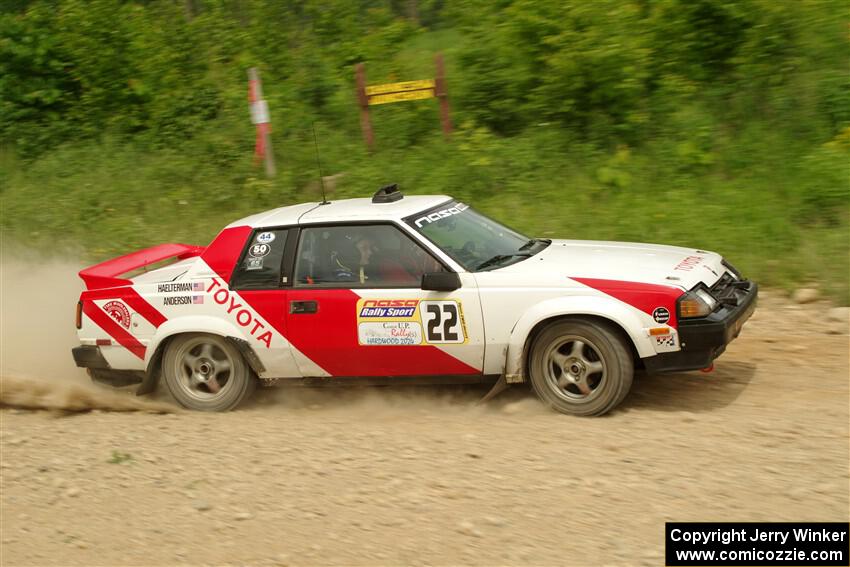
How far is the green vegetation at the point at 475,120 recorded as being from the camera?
1032 centimetres

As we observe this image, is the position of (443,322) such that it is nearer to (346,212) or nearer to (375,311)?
(375,311)

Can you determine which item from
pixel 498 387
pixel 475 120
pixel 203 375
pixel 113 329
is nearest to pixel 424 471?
pixel 498 387

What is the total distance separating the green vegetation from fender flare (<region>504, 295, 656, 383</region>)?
3102 mm

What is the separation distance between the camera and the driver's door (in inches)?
249

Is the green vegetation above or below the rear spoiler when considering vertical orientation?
above

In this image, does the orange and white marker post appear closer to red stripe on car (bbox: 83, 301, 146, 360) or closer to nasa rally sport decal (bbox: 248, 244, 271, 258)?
red stripe on car (bbox: 83, 301, 146, 360)

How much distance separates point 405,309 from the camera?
636 cm

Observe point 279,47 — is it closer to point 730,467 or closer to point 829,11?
point 829,11

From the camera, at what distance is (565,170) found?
1170cm

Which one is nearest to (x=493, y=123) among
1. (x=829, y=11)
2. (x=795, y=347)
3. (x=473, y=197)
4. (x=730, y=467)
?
(x=473, y=197)

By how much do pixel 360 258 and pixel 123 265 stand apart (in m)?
2.28

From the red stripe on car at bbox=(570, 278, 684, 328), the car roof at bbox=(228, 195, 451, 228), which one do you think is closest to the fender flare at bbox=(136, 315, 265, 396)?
the car roof at bbox=(228, 195, 451, 228)

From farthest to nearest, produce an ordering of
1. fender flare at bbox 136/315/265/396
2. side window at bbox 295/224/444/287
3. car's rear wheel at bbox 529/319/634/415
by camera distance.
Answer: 1. fender flare at bbox 136/315/265/396
2. side window at bbox 295/224/444/287
3. car's rear wheel at bbox 529/319/634/415

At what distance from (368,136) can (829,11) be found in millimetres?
6203
